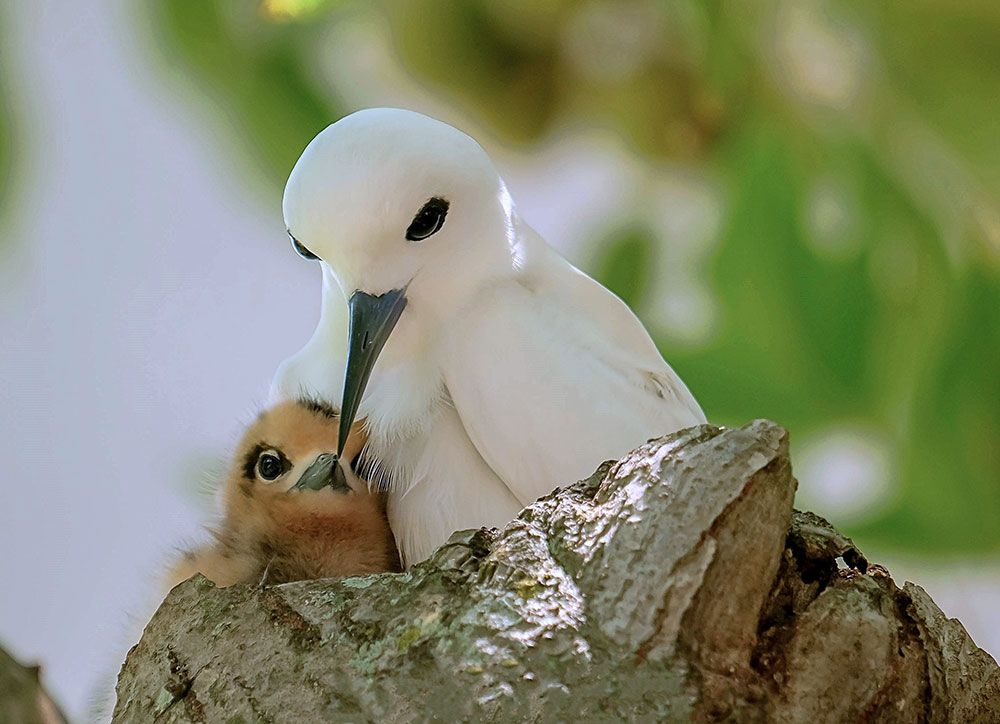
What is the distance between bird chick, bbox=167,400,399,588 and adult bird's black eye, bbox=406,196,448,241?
0.63 feet

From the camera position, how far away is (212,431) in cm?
254

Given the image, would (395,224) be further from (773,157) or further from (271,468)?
(773,157)

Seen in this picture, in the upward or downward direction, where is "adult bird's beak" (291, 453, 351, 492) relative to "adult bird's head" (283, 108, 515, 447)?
downward

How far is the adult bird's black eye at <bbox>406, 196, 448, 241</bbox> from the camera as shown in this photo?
129 centimetres

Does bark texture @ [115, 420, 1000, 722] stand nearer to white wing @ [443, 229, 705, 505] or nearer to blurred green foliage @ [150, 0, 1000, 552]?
white wing @ [443, 229, 705, 505]

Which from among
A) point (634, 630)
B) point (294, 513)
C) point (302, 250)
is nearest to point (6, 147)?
point (302, 250)

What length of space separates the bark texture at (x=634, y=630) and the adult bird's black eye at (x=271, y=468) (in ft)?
1.18

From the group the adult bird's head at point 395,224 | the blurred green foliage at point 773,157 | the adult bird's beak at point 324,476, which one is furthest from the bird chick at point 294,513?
the blurred green foliage at point 773,157

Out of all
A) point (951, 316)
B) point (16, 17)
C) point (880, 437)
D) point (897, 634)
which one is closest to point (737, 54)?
point (951, 316)

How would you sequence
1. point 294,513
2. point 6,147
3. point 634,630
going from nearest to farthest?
point 634,630, point 6,147, point 294,513

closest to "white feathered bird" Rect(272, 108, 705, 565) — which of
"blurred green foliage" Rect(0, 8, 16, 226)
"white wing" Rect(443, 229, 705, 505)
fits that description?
"white wing" Rect(443, 229, 705, 505)

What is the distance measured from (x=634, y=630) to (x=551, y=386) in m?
0.45

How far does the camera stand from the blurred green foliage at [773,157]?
123cm

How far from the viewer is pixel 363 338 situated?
1.19 m
